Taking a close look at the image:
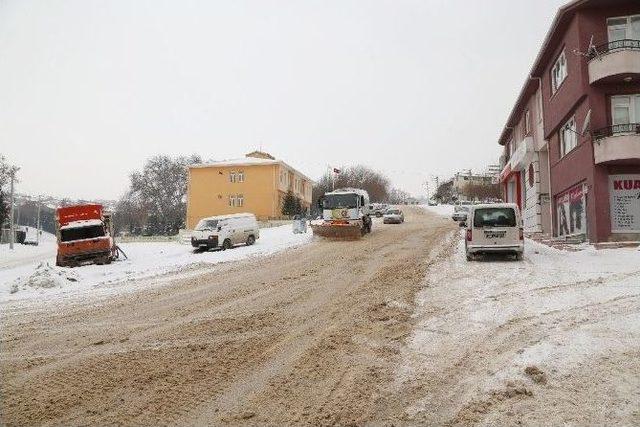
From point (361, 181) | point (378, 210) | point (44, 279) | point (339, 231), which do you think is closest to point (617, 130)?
point (339, 231)

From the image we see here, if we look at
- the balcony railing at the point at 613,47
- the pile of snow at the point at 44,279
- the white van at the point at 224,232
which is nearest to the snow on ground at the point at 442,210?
the white van at the point at 224,232

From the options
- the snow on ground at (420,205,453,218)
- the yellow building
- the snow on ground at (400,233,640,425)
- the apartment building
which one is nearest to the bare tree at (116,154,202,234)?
the yellow building

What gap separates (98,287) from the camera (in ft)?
46.4

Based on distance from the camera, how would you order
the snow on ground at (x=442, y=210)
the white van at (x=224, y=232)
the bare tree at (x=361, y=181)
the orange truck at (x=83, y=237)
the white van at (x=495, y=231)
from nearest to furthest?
the white van at (x=495, y=231) → the orange truck at (x=83, y=237) → the white van at (x=224, y=232) → the snow on ground at (x=442, y=210) → the bare tree at (x=361, y=181)

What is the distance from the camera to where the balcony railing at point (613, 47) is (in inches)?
651

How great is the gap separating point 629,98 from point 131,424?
1933 cm

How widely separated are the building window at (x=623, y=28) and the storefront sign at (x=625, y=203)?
5256 mm

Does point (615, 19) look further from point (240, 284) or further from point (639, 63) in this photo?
point (240, 284)

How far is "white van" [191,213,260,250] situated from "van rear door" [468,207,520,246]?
14.5 m

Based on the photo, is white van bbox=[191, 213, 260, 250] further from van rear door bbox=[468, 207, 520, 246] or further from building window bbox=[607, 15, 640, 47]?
building window bbox=[607, 15, 640, 47]

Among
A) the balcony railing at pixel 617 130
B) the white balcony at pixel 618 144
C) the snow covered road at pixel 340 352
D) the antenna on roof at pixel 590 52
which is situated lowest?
the snow covered road at pixel 340 352

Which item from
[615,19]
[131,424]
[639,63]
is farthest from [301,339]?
[615,19]

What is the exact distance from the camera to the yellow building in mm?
52156

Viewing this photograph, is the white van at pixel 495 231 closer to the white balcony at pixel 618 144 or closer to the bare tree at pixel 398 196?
the white balcony at pixel 618 144
